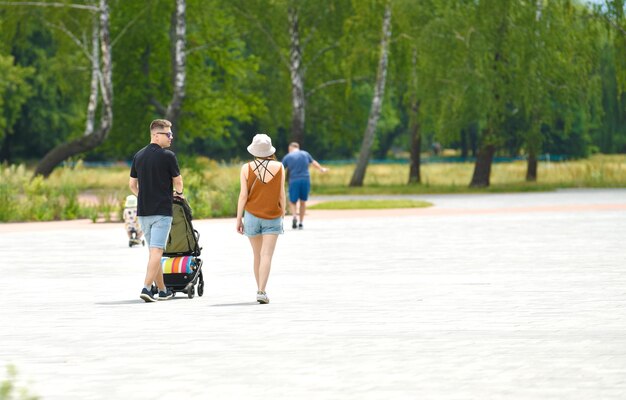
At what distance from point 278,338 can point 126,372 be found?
2.01m

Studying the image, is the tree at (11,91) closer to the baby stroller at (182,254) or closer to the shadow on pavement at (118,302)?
the baby stroller at (182,254)

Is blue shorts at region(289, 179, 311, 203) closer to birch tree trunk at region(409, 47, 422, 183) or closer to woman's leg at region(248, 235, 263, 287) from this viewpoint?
woman's leg at region(248, 235, 263, 287)

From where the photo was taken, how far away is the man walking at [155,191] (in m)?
14.1

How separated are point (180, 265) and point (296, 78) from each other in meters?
37.7

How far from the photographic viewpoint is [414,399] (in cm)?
829

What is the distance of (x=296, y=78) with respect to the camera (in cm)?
5194

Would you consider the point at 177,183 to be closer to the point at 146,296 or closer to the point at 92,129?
the point at 146,296

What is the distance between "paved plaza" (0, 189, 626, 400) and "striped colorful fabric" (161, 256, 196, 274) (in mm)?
400

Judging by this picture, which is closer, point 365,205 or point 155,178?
point 155,178

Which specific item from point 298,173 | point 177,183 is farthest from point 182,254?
point 298,173

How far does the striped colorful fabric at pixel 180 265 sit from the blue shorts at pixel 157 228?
0.60 m

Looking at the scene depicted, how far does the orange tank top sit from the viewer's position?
46.5ft

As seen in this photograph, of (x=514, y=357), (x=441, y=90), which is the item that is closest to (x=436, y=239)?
(x=514, y=357)

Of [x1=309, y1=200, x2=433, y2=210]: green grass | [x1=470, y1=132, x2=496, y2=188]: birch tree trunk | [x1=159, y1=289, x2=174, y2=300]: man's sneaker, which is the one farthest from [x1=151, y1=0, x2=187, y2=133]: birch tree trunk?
[x1=159, y1=289, x2=174, y2=300]: man's sneaker
